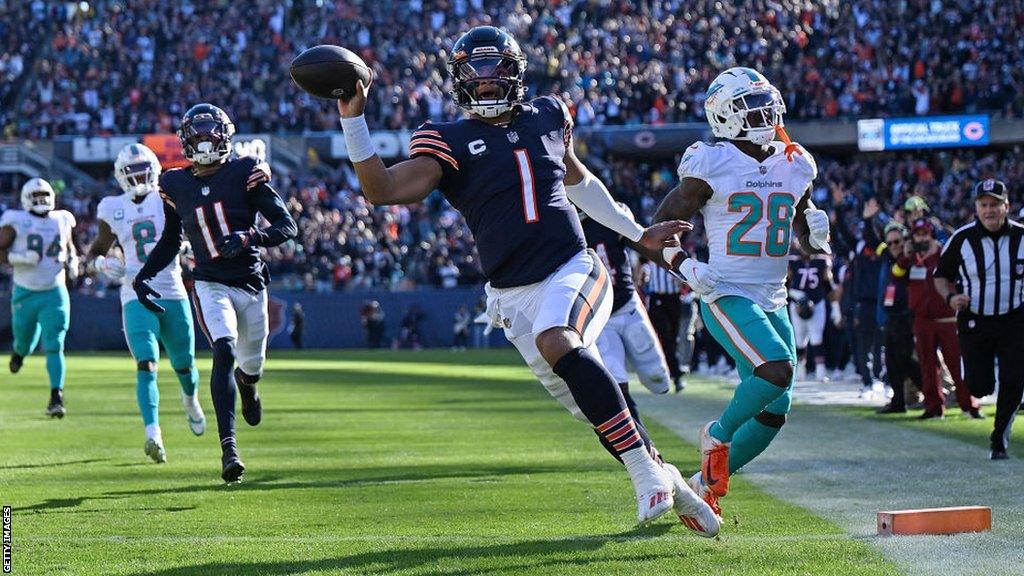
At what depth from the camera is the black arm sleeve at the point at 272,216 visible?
9039 mm

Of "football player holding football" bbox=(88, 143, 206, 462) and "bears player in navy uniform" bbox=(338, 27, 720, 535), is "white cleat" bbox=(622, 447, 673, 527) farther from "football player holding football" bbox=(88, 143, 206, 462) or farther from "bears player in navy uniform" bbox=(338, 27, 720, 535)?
"football player holding football" bbox=(88, 143, 206, 462)

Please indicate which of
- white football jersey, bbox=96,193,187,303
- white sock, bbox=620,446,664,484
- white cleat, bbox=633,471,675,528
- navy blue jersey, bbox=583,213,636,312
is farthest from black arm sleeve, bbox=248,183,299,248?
white cleat, bbox=633,471,675,528

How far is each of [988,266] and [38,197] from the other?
8568 mm

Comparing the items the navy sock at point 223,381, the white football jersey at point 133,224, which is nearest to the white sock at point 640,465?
the navy sock at point 223,381

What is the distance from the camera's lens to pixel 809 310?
18906mm

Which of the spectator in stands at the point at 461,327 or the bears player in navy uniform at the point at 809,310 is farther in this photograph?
the spectator in stands at the point at 461,327

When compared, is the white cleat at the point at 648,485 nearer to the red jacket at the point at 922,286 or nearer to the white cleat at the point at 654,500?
the white cleat at the point at 654,500

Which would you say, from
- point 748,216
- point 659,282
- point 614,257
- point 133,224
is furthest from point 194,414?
point 659,282

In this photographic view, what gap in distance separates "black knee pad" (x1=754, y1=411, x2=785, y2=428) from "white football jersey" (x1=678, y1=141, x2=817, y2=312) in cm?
49

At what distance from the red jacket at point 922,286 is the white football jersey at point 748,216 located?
20.1 feet

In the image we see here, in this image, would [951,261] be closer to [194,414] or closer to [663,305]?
[194,414]

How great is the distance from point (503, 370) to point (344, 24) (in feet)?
70.1

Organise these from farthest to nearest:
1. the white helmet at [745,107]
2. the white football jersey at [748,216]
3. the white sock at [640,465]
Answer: the white helmet at [745,107] → the white football jersey at [748,216] → the white sock at [640,465]

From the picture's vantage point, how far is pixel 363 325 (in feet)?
119
